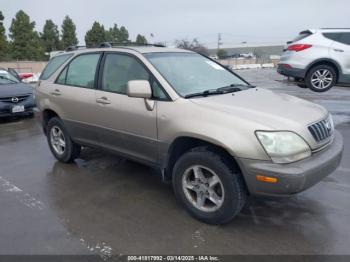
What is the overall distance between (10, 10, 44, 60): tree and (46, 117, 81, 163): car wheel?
34.5m

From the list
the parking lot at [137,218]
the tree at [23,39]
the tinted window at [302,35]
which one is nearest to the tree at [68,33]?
the tree at [23,39]

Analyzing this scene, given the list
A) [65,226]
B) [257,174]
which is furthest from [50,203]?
[257,174]

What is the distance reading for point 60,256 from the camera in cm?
298

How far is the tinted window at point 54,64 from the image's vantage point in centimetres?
534

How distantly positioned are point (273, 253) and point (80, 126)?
3049mm

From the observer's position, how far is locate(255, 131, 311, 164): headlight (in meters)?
2.98

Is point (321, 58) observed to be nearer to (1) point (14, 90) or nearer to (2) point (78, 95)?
(2) point (78, 95)

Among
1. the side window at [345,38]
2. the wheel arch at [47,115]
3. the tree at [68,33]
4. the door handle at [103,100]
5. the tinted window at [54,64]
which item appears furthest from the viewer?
the tree at [68,33]

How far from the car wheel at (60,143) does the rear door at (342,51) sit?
22.5 ft

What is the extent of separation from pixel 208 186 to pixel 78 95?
7.72 ft

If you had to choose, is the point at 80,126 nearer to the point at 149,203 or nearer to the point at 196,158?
the point at 149,203

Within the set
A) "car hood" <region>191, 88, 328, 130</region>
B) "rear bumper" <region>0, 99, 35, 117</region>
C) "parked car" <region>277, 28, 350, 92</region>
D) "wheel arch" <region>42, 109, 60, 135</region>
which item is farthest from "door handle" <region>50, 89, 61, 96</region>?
"parked car" <region>277, 28, 350, 92</region>

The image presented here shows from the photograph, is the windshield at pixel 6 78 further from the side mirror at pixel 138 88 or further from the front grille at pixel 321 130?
the front grille at pixel 321 130

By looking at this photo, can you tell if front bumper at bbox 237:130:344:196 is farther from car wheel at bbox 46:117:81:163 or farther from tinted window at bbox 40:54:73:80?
tinted window at bbox 40:54:73:80
